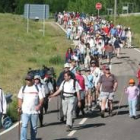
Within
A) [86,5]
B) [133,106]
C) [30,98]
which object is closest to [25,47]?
[133,106]

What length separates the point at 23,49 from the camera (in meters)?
47.4

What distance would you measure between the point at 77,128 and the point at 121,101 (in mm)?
5924

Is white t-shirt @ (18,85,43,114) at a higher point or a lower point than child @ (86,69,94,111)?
higher

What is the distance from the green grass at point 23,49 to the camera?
3375cm

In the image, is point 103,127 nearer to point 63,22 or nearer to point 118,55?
point 118,55

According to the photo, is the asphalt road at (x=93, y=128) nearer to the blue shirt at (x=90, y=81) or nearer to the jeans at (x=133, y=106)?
the jeans at (x=133, y=106)

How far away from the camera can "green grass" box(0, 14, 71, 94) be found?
3375 centimetres

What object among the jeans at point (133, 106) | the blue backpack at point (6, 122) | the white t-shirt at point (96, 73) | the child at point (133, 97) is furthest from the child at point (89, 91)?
the blue backpack at point (6, 122)

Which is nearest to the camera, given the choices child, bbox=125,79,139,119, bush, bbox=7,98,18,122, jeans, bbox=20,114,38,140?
jeans, bbox=20,114,38,140

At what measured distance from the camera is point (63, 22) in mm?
68625

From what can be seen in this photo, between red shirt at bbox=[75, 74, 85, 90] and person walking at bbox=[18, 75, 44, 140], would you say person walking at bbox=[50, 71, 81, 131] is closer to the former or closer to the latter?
person walking at bbox=[18, 75, 44, 140]

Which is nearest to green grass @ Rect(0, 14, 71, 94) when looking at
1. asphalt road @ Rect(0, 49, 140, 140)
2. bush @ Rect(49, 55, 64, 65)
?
bush @ Rect(49, 55, 64, 65)

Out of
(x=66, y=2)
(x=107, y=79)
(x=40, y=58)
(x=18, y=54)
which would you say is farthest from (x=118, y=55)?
(x=66, y=2)

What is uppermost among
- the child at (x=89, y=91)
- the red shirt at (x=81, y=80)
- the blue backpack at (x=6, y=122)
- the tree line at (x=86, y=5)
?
the tree line at (x=86, y=5)
